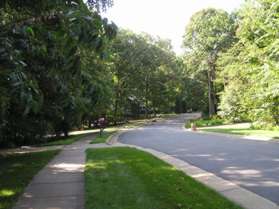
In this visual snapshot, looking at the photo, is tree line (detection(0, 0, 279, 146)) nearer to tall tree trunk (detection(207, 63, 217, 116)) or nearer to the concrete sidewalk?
tall tree trunk (detection(207, 63, 217, 116))

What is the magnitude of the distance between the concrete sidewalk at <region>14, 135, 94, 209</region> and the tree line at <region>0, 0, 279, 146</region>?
161 cm

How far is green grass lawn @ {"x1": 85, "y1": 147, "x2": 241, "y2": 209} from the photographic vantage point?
6.41m

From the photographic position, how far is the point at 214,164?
11.6 m

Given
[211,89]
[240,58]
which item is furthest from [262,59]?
[211,89]

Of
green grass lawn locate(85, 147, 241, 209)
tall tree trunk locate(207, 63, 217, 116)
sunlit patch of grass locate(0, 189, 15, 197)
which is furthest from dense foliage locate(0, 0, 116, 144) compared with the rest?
tall tree trunk locate(207, 63, 217, 116)

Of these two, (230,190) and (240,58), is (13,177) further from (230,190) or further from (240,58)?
(240,58)

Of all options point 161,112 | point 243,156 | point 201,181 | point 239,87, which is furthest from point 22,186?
point 161,112

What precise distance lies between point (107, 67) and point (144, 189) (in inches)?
1248

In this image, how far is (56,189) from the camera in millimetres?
7883

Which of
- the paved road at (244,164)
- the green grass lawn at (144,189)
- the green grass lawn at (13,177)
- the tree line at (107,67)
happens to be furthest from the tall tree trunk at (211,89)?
the green grass lawn at (144,189)

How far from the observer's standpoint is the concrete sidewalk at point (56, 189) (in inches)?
261

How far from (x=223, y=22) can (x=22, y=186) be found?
46.2m

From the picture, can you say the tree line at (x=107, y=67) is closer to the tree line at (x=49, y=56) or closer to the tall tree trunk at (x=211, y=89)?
the tree line at (x=49, y=56)

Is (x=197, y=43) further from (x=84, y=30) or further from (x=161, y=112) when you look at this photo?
(x=84, y=30)
